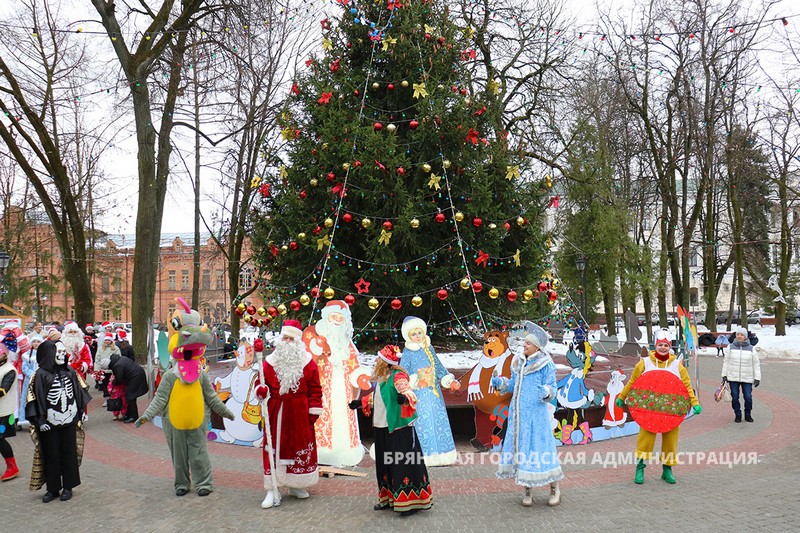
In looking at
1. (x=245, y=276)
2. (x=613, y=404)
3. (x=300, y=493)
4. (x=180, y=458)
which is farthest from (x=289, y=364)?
(x=245, y=276)

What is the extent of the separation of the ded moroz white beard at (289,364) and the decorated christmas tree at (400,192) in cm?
400

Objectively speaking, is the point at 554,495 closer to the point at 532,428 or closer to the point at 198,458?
the point at 532,428

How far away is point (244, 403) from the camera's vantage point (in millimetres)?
9242

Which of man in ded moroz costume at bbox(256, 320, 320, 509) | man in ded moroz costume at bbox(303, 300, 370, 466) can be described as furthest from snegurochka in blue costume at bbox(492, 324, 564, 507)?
man in ded moroz costume at bbox(303, 300, 370, 466)

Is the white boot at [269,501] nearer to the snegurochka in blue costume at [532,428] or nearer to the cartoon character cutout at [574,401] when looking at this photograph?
the snegurochka in blue costume at [532,428]

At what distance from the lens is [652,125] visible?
28703mm

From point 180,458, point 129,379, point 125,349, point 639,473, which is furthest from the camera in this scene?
point 125,349

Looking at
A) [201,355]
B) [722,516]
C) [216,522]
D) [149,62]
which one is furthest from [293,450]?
[149,62]

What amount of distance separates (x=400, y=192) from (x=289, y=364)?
5175mm

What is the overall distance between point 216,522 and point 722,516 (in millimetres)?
4782

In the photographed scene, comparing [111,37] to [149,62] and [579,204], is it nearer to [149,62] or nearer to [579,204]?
[149,62]

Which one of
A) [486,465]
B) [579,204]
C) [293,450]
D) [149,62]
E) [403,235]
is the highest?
[149,62]

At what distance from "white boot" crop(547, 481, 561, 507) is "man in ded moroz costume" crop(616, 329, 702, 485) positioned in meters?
1.25

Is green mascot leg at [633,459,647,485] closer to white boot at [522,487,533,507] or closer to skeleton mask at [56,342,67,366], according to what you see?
white boot at [522,487,533,507]
